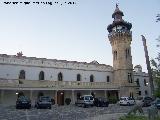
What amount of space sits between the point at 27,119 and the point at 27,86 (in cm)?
1839

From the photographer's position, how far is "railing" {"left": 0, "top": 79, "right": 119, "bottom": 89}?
119ft

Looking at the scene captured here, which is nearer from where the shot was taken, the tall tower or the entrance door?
the entrance door

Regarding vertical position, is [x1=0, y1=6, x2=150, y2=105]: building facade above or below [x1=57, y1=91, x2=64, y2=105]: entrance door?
above

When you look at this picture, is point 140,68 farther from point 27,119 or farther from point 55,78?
point 27,119

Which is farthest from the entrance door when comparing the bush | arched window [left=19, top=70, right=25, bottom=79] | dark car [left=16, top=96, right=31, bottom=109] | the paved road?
the paved road

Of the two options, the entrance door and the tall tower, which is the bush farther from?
the tall tower

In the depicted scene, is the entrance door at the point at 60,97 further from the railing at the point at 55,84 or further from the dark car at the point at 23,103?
the dark car at the point at 23,103

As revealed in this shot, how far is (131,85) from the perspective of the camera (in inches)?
1896

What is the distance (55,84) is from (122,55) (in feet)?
51.1

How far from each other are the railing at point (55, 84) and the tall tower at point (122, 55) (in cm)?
188

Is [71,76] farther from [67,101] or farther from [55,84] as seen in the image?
[55,84]

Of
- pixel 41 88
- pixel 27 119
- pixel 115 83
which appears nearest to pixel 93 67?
pixel 115 83

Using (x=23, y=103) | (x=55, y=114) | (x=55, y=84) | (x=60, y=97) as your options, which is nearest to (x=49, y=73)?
(x=55, y=84)

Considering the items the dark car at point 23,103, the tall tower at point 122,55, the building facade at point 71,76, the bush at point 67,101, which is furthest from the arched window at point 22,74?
the tall tower at point 122,55
